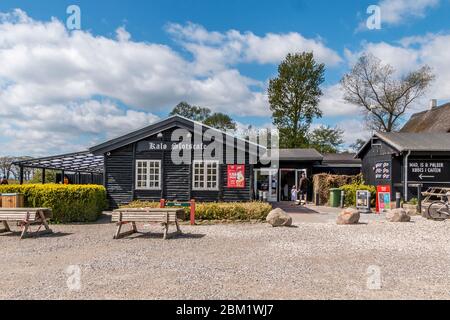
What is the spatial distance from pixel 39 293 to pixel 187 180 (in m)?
11.6

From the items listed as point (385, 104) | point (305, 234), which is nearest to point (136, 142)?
point (305, 234)

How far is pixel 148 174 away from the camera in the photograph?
56.0ft

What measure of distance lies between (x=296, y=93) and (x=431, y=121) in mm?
14551

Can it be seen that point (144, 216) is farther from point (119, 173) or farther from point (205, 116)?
point (205, 116)

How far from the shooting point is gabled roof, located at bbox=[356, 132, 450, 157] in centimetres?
1822

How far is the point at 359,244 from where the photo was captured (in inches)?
364

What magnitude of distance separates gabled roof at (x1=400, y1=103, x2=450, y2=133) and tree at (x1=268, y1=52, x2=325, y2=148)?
1016 centimetres

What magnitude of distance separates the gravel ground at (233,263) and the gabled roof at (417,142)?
7.60 metres

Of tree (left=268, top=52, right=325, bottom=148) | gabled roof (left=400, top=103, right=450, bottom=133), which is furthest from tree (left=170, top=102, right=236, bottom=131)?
gabled roof (left=400, top=103, right=450, bottom=133)

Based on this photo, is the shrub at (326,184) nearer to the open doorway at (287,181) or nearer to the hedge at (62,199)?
the open doorway at (287,181)

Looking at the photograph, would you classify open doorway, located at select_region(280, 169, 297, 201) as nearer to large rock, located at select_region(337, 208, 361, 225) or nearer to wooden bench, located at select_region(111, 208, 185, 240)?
large rock, located at select_region(337, 208, 361, 225)

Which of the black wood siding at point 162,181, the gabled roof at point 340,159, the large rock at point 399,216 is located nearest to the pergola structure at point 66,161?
the black wood siding at point 162,181

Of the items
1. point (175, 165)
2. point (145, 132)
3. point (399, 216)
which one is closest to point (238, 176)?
point (175, 165)

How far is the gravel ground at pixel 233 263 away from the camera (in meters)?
5.48
